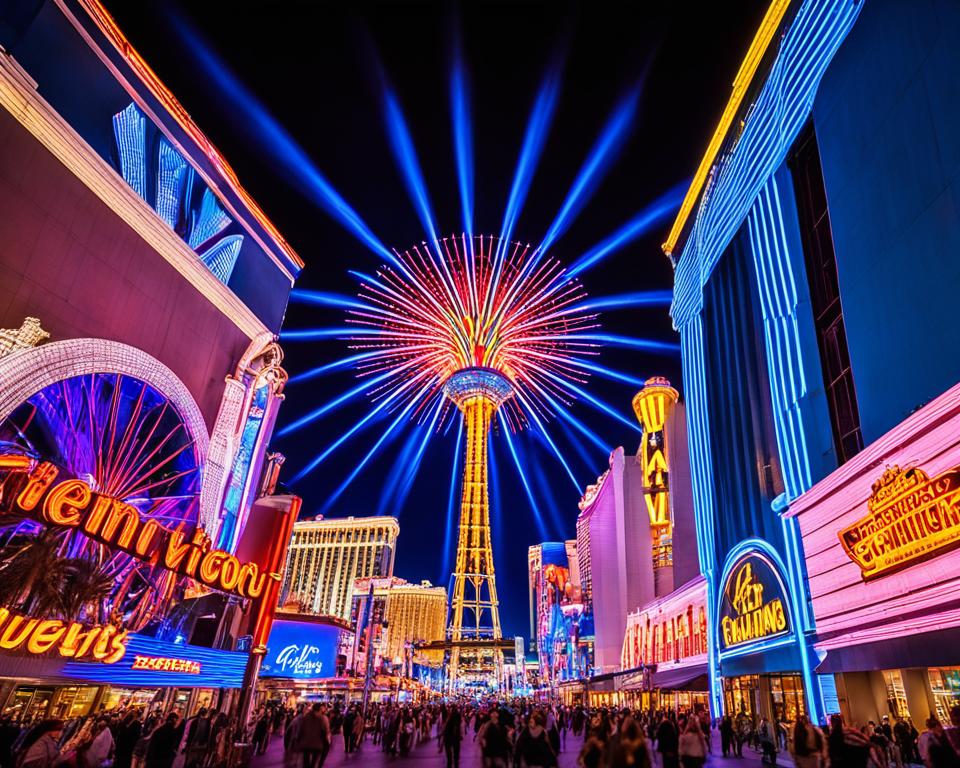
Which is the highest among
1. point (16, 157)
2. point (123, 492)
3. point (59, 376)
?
Result: point (16, 157)

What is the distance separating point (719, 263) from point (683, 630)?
19396 mm

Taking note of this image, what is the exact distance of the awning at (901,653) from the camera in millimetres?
10484

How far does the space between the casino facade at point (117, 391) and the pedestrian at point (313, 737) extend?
952 cm

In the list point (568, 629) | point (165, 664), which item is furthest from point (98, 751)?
point (568, 629)

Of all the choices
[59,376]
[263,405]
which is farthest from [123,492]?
[263,405]

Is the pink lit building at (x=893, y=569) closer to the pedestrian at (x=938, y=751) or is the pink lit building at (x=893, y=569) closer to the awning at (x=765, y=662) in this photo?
the awning at (x=765, y=662)

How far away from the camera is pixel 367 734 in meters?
31.5

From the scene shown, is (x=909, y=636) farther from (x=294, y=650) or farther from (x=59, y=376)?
(x=294, y=650)

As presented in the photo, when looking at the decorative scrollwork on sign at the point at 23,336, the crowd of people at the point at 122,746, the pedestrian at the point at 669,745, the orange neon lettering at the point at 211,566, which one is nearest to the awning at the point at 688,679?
the pedestrian at the point at 669,745

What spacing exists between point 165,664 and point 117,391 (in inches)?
392

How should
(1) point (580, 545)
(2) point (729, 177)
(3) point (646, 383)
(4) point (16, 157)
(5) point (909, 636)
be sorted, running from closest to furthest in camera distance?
(5) point (909, 636), (4) point (16, 157), (2) point (729, 177), (3) point (646, 383), (1) point (580, 545)

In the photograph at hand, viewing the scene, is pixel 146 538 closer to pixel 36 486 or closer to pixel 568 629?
pixel 36 486

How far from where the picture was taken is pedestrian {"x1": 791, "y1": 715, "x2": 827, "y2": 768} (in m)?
8.71

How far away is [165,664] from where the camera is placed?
2097cm
